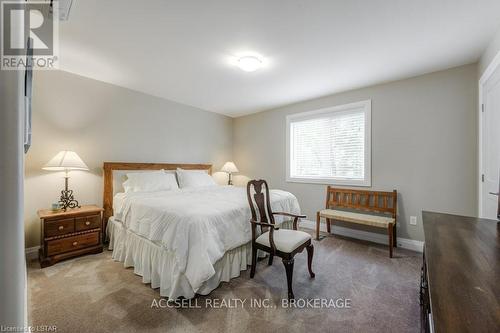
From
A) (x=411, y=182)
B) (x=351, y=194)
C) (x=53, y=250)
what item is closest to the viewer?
(x=53, y=250)

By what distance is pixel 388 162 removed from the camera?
327 centimetres

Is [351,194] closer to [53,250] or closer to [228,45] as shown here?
[228,45]

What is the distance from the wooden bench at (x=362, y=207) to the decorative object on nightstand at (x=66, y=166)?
3456 millimetres

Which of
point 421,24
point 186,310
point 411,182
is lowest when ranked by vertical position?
point 186,310

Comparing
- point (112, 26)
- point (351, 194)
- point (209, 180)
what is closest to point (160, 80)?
point (112, 26)

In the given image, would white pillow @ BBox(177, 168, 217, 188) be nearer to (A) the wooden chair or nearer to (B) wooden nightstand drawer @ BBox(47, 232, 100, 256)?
(B) wooden nightstand drawer @ BBox(47, 232, 100, 256)

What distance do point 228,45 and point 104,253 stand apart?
308 cm

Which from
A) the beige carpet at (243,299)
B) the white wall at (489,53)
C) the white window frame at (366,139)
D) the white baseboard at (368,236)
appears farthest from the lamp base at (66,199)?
the white wall at (489,53)

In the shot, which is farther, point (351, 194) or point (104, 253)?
point (351, 194)

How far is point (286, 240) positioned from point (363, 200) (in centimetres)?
203

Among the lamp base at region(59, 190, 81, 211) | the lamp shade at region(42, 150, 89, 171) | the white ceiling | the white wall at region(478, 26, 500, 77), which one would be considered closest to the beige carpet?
the lamp base at region(59, 190, 81, 211)

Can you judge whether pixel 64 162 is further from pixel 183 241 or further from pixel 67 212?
pixel 183 241

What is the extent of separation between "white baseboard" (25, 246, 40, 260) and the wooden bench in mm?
3881

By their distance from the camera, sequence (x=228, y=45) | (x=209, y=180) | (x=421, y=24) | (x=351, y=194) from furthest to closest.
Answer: (x=209, y=180)
(x=351, y=194)
(x=228, y=45)
(x=421, y=24)
